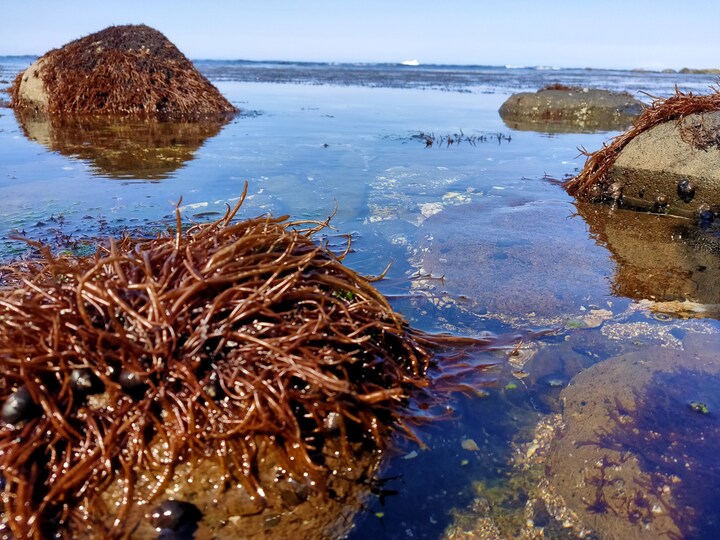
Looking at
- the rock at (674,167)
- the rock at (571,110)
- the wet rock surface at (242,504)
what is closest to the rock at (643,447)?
the wet rock surface at (242,504)

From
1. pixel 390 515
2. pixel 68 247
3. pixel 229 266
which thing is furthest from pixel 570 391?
pixel 68 247

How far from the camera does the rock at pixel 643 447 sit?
2.12 metres

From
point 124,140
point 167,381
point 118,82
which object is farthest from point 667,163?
point 118,82

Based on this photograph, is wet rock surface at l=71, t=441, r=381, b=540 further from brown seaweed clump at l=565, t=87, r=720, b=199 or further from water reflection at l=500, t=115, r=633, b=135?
water reflection at l=500, t=115, r=633, b=135

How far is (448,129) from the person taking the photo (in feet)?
41.8

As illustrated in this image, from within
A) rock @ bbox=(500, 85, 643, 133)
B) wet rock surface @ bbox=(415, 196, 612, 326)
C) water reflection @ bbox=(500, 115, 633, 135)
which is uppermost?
rock @ bbox=(500, 85, 643, 133)

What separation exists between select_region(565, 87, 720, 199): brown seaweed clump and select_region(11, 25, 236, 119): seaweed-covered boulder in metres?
9.90

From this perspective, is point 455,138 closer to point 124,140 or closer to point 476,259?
point 124,140

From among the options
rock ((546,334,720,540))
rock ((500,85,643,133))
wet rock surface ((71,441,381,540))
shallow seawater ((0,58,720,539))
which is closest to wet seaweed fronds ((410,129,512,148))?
shallow seawater ((0,58,720,539))

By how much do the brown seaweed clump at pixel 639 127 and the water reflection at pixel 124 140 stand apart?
18.1 ft

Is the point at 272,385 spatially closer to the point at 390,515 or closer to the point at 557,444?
the point at 390,515

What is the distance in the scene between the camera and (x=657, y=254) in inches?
193

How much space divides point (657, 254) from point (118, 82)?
44.4 feet

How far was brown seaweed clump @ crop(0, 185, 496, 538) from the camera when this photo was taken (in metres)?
2.10
